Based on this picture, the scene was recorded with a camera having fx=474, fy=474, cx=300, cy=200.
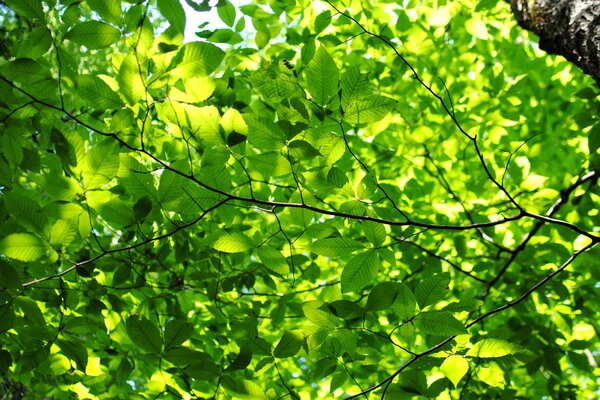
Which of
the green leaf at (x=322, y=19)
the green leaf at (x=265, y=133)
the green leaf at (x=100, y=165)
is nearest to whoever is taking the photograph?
the green leaf at (x=100, y=165)

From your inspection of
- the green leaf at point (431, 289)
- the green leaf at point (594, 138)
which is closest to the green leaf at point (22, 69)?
the green leaf at point (431, 289)

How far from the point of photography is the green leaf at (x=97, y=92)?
134 cm

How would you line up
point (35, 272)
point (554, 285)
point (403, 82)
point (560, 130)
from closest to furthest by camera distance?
point (35, 272), point (554, 285), point (403, 82), point (560, 130)

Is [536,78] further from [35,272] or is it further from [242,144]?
[35,272]

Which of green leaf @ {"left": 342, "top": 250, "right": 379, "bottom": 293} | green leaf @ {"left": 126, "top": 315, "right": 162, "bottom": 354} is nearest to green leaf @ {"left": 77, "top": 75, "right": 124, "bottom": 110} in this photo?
green leaf @ {"left": 126, "top": 315, "right": 162, "bottom": 354}

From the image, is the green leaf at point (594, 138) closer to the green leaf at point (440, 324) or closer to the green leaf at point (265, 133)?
the green leaf at point (440, 324)

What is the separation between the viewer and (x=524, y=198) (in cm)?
296

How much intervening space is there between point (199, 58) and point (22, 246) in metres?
0.71

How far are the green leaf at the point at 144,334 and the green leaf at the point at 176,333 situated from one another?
28 mm

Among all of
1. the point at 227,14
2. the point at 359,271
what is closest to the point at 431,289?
the point at 359,271

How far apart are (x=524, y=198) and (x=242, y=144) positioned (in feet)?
7.21

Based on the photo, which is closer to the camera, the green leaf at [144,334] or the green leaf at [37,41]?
the green leaf at [144,334]

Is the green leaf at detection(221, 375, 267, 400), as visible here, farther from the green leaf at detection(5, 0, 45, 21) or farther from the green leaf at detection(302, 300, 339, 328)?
the green leaf at detection(5, 0, 45, 21)

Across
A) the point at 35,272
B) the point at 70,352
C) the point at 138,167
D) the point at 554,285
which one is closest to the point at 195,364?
the point at 70,352
